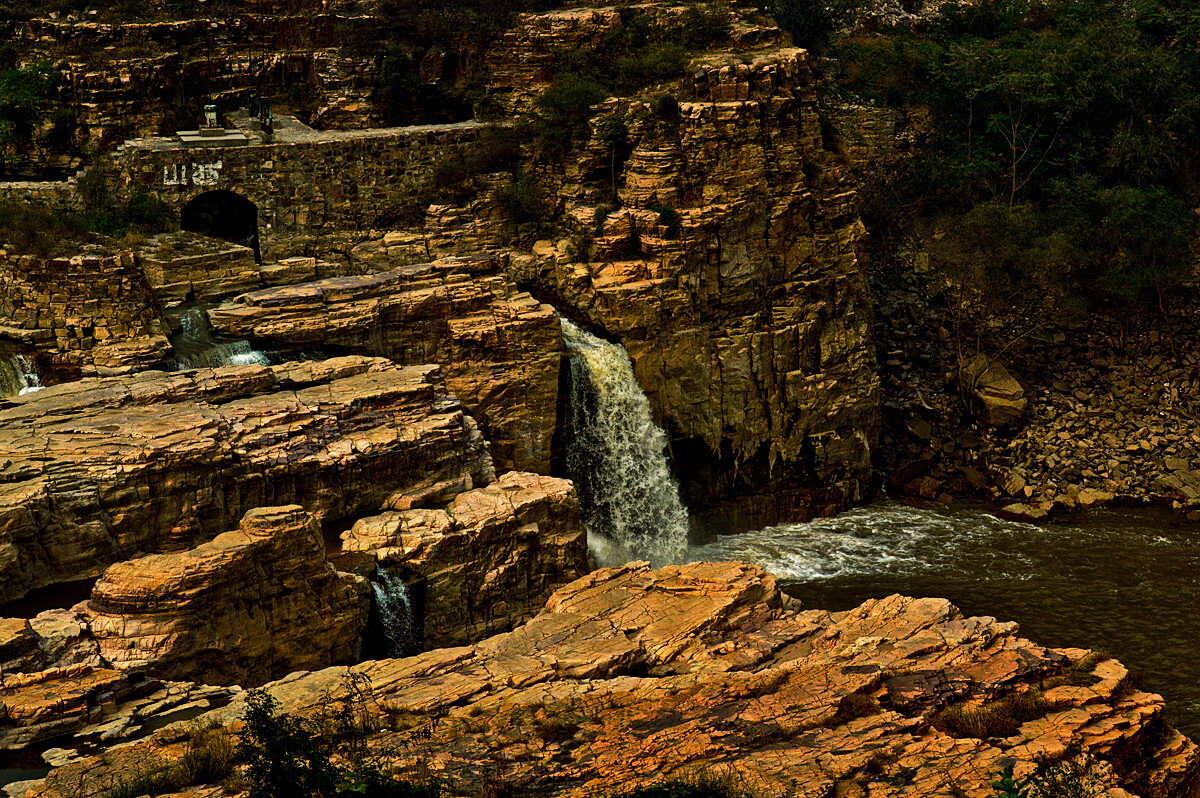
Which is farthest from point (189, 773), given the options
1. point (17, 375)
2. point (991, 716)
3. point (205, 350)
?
point (17, 375)

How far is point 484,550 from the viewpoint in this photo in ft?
74.0

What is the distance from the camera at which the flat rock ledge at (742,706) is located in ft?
51.8

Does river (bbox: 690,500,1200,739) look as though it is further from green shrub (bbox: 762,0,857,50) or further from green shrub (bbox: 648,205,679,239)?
green shrub (bbox: 762,0,857,50)

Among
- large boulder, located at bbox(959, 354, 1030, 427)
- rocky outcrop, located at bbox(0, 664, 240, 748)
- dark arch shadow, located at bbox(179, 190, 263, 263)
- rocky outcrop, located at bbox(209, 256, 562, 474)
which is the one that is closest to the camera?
rocky outcrop, located at bbox(0, 664, 240, 748)

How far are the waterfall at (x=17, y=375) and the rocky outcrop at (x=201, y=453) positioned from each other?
1.95m

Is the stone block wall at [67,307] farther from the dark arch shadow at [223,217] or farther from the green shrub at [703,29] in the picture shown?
the green shrub at [703,29]

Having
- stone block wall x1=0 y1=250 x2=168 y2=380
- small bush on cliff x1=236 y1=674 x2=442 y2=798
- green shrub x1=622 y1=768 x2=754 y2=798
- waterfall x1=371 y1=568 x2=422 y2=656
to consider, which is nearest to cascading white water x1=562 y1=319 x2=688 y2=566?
waterfall x1=371 y1=568 x2=422 y2=656

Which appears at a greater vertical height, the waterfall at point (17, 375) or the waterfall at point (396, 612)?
the waterfall at point (17, 375)

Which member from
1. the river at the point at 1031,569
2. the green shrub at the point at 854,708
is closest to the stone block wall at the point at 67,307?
the river at the point at 1031,569

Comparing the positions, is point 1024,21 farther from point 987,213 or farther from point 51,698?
point 51,698

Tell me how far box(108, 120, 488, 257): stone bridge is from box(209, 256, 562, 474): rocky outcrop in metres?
3.12

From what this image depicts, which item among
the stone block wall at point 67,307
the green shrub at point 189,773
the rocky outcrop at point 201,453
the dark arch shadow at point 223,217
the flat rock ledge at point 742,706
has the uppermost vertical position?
the dark arch shadow at point 223,217

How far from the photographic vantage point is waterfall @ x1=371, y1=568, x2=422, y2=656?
21.8 metres

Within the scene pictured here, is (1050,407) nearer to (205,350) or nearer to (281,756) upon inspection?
(205,350)
